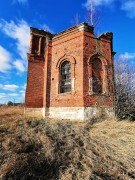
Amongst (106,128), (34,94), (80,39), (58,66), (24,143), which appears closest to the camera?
(24,143)

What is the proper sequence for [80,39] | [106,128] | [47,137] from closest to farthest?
[47,137]
[106,128]
[80,39]

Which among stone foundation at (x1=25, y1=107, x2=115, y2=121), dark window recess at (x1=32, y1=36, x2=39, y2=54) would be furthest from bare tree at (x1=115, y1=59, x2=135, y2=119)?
dark window recess at (x1=32, y1=36, x2=39, y2=54)

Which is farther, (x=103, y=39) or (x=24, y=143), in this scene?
(x=103, y=39)

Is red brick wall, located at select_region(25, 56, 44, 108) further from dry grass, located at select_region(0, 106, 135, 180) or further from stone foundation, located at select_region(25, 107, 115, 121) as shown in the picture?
dry grass, located at select_region(0, 106, 135, 180)

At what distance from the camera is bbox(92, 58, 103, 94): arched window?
1294 centimetres

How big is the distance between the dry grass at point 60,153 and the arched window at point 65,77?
5.05 meters

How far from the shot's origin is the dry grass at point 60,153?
5617mm

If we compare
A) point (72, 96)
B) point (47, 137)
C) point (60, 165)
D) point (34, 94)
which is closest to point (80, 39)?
point (72, 96)

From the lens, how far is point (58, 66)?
14.2 m

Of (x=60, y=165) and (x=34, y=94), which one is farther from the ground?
(x=34, y=94)

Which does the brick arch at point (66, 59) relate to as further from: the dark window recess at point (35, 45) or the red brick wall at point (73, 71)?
the dark window recess at point (35, 45)

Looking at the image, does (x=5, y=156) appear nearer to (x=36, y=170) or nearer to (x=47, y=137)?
(x=36, y=170)

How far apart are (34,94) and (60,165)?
9.60 m

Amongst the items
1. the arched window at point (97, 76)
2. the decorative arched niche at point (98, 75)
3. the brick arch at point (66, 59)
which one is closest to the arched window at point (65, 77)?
the brick arch at point (66, 59)
